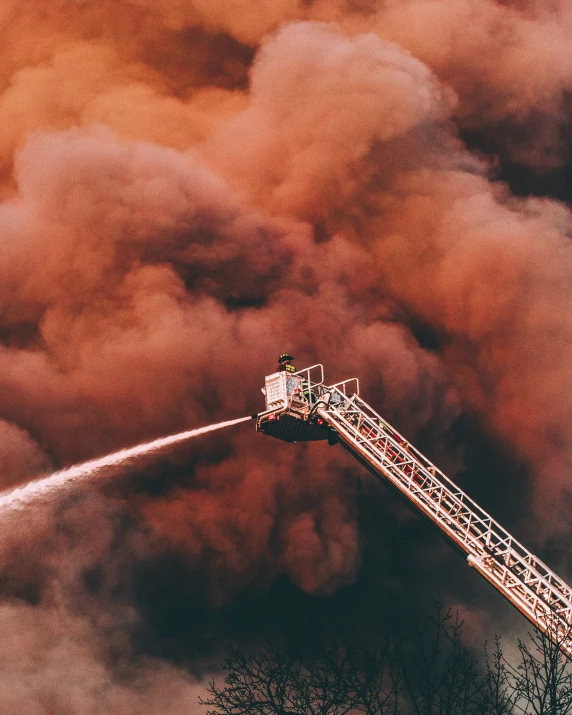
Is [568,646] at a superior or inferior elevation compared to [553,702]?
superior

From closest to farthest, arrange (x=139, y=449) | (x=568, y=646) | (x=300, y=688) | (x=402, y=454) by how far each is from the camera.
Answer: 1. (x=300, y=688)
2. (x=568, y=646)
3. (x=402, y=454)
4. (x=139, y=449)

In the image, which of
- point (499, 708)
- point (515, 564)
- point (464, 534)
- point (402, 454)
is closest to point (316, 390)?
point (402, 454)

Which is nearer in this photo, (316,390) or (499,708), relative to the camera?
(499,708)

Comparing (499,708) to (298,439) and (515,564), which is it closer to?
(515,564)

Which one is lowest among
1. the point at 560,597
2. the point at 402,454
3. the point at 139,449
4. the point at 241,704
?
the point at 241,704

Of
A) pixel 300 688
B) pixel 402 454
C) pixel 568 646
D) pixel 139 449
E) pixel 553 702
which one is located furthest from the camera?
pixel 139 449
